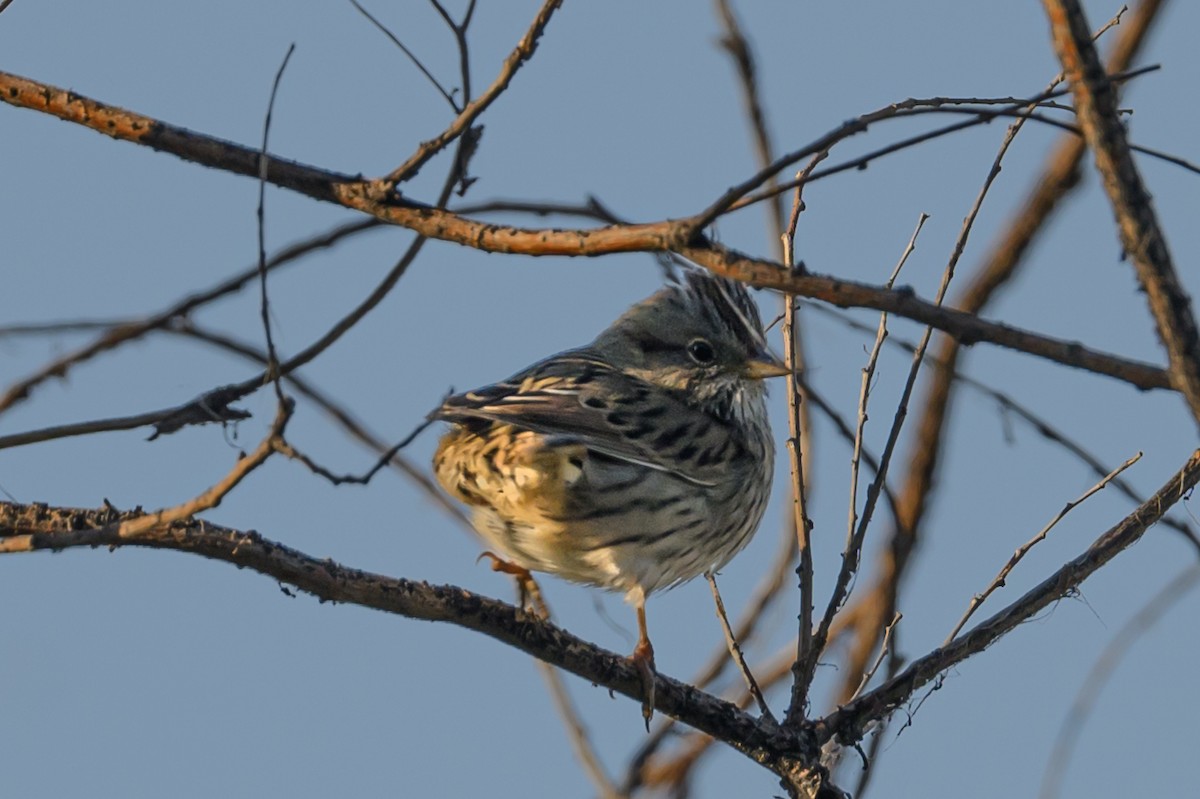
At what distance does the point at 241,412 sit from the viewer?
150 inches

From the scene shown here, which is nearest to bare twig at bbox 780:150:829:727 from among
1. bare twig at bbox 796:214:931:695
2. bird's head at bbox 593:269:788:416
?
bare twig at bbox 796:214:931:695

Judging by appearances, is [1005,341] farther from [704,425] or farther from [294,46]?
[704,425]

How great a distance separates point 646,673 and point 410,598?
3.13ft

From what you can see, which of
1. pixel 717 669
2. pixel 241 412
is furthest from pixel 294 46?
pixel 717 669

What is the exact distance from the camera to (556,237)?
3.49 metres

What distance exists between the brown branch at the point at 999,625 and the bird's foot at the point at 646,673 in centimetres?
52

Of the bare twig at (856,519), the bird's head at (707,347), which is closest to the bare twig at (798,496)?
the bare twig at (856,519)

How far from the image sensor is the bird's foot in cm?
461

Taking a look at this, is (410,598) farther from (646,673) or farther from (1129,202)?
(1129,202)

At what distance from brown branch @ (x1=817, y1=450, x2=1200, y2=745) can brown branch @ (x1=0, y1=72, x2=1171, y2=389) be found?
1.41m

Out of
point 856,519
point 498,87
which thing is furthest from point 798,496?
point 498,87

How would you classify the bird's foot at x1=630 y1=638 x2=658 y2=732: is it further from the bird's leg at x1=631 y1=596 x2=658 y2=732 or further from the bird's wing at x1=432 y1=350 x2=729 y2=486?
the bird's wing at x1=432 y1=350 x2=729 y2=486

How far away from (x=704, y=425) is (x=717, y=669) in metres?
1.00

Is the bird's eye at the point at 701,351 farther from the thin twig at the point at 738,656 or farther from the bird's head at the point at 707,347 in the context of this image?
the thin twig at the point at 738,656
